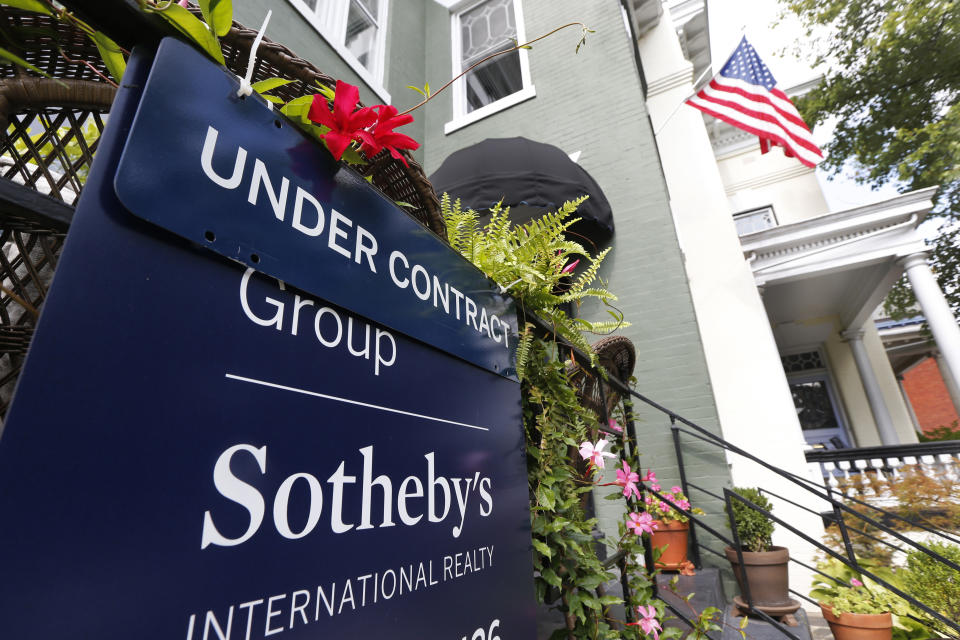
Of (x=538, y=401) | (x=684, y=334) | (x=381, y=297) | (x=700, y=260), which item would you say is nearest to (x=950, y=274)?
(x=700, y=260)

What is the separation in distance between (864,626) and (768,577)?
1.69 ft

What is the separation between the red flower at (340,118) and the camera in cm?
73

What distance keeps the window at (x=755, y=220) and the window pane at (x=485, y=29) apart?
6162 millimetres

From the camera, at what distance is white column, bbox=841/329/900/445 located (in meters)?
7.16

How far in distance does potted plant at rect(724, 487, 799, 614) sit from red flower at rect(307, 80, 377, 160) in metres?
3.18

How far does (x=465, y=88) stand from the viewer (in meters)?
5.88

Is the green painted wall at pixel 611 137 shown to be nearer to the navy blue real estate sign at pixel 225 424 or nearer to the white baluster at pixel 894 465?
the white baluster at pixel 894 465

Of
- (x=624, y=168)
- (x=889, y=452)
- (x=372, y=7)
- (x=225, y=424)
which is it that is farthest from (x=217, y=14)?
(x=889, y=452)

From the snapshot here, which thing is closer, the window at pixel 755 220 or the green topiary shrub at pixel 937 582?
the green topiary shrub at pixel 937 582

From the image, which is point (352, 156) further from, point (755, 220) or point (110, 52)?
point (755, 220)

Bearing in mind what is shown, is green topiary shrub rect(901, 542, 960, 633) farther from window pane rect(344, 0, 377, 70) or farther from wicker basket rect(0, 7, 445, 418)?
window pane rect(344, 0, 377, 70)

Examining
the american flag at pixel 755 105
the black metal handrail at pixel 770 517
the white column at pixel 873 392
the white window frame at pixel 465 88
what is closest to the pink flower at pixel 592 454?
the black metal handrail at pixel 770 517

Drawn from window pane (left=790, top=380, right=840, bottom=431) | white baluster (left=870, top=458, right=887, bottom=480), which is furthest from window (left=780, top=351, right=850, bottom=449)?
white baluster (left=870, top=458, right=887, bottom=480)

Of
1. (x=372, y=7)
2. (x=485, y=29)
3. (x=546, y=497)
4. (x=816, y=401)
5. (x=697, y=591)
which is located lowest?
(x=697, y=591)
